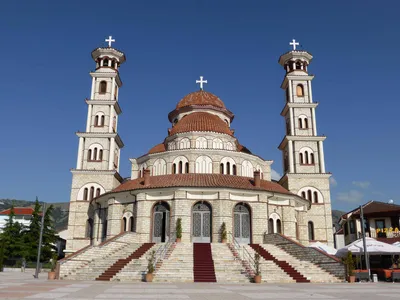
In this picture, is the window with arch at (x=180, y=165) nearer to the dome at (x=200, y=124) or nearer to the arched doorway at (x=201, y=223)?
the dome at (x=200, y=124)

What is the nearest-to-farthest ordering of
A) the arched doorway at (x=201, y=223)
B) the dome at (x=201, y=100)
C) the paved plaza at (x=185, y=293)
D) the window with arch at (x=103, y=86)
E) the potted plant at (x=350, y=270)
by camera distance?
the paved plaza at (x=185, y=293) → the potted plant at (x=350, y=270) → the arched doorway at (x=201, y=223) → the window with arch at (x=103, y=86) → the dome at (x=201, y=100)

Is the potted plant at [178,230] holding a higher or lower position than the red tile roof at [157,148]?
lower

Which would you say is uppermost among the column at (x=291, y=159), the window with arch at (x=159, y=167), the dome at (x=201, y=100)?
the dome at (x=201, y=100)

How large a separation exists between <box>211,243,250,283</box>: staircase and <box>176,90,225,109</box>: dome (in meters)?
27.1

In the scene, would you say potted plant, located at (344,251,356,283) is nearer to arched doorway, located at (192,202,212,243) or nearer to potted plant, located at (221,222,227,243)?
potted plant, located at (221,222,227,243)

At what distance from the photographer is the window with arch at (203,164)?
39.1m

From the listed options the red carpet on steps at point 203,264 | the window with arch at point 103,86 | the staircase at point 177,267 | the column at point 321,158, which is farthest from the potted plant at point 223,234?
the window with arch at point 103,86

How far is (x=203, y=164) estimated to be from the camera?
39.2 meters

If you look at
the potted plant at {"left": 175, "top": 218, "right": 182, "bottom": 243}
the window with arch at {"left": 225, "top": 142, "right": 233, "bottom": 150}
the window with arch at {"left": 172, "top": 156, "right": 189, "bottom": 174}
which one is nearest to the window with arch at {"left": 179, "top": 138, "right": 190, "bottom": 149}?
the window with arch at {"left": 172, "top": 156, "right": 189, "bottom": 174}

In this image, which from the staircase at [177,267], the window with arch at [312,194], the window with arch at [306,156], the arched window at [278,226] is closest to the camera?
the staircase at [177,267]

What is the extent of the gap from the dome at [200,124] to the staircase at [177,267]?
18.5m

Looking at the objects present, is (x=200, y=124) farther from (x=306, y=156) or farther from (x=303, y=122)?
(x=303, y=122)

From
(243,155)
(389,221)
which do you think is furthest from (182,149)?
(389,221)

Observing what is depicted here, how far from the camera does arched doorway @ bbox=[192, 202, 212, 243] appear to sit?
3123 centimetres
